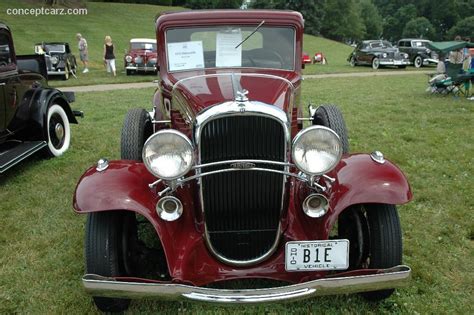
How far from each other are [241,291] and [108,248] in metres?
0.85

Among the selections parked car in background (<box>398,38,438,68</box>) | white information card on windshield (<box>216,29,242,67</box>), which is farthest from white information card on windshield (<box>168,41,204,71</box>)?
parked car in background (<box>398,38,438,68</box>)

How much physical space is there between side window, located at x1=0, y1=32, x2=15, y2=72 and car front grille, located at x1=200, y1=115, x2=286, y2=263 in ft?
13.4

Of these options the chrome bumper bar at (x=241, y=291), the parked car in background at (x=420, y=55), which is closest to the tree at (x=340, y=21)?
the parked car in background at (x=420, y=55)

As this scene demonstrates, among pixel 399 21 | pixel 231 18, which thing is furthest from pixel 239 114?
pixel 399 21

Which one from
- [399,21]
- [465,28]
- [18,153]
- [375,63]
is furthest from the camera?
[399,21]

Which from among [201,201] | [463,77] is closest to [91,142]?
[201,201]

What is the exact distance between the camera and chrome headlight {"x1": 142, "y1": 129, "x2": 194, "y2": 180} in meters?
2.38

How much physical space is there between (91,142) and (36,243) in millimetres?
3255

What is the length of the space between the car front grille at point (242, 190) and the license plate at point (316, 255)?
228 mm

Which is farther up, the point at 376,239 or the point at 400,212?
the point at 376,239

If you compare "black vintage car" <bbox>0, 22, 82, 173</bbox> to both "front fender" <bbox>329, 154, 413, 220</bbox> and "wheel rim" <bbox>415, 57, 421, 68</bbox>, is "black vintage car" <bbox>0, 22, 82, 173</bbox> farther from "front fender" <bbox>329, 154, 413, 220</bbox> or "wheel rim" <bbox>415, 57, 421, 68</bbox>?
"wheel rim" <bbox>415, 57, 421, 68</bbox>

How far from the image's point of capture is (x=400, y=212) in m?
4.10

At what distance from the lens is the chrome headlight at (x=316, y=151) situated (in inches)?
95.3

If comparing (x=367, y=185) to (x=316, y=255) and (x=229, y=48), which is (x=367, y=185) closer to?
(x=316, y=255)
